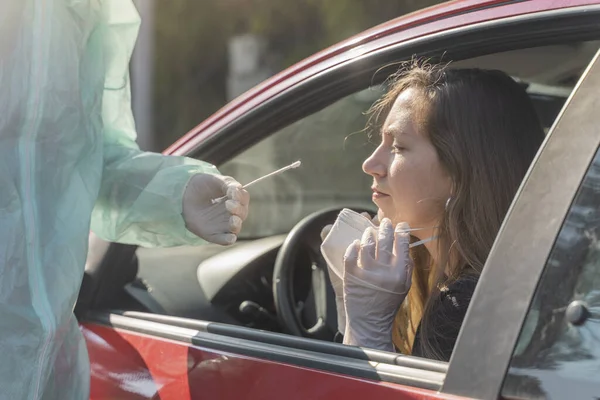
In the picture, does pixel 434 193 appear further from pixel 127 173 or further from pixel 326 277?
pixel 326 277

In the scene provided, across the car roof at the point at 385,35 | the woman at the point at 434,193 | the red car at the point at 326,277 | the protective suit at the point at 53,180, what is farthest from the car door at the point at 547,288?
the protective suit at the point at 53,180

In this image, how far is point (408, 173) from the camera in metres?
1.99

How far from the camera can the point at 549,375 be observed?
4.18 feet

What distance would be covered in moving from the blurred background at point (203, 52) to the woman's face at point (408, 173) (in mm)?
6989

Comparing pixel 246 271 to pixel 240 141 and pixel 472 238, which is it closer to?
pixel 240 141

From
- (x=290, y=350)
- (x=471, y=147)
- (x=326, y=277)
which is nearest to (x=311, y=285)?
(x=326, y=277)

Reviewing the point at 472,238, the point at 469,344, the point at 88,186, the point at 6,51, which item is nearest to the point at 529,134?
the point at 472,238

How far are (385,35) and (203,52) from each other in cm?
→ 824

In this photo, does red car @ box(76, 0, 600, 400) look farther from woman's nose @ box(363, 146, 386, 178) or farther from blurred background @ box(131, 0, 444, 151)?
blurred background @ box(131, 0, 444, 151)

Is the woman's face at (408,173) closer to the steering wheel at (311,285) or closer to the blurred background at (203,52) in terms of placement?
the steering wheel at (311,285)

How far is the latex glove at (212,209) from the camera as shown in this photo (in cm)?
185

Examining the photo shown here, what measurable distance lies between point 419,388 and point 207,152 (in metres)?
0.94

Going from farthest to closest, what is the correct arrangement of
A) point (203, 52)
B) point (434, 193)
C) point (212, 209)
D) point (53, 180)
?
point (203, 52)
point (434, 193)
point (212, 209)
point (53, 180)

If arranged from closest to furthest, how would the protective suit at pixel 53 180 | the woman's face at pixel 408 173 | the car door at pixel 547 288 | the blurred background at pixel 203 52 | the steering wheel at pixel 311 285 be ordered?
the car door at pixel 547 288, the protective suit at pixel 53 180, the woman's face at pixel 408 173, the steering wheel at pixel 311 285, the blurred background at pixel 203 52
